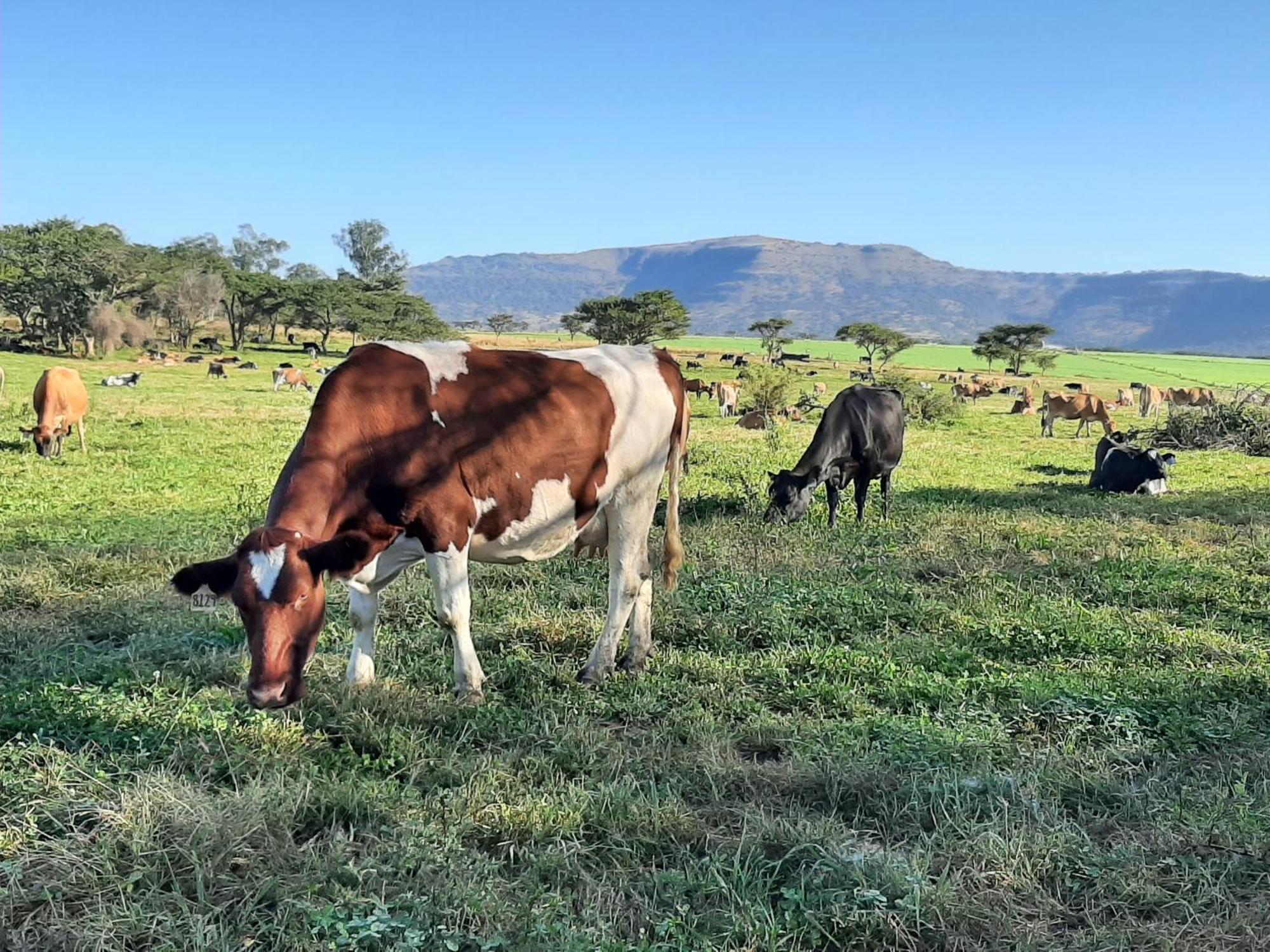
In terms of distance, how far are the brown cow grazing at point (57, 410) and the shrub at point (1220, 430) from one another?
902 inches

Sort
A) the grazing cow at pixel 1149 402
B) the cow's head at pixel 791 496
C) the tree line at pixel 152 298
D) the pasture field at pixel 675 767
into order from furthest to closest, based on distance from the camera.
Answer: the tree line at pixel 152 298 → the grazing cow at pixel 1149 402 → the cow's head at pixel 791 496 → the pasture field at pixel 675 767

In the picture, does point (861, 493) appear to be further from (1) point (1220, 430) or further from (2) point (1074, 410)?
(2) point (1074, 410)

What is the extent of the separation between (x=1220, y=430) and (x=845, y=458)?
14459mm

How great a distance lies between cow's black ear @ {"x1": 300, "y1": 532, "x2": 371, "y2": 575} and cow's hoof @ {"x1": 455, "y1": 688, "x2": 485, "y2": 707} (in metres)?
1.23

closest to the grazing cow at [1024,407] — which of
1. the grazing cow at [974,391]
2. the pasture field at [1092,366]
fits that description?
the grazing cow at [974,391]

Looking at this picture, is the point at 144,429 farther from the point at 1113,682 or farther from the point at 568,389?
the point at 1113,682

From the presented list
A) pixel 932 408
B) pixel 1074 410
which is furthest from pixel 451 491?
A: pixel 932 408

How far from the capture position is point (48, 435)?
14.2 meters

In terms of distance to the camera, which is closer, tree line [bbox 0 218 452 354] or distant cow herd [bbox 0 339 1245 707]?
distant cow herd [bbox 0 339 1245 707]

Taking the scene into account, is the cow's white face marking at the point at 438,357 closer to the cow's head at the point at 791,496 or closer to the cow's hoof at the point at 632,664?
the cow's hoof at the point at 632,664

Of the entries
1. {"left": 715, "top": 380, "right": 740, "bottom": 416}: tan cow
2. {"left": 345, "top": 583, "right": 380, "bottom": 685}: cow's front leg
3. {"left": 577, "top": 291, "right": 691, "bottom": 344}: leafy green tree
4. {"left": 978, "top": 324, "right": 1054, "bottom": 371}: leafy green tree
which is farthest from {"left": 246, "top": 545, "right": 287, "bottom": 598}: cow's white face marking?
{"left": 978, "top": 324, "right": 1054, "bottom": 371}: leafy green tree

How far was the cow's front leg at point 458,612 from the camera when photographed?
4.55m

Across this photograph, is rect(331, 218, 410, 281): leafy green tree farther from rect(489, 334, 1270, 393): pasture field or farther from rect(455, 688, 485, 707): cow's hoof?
rect(455, 688, 485, 707): cow's hoof

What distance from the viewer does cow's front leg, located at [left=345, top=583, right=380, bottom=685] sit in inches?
188
